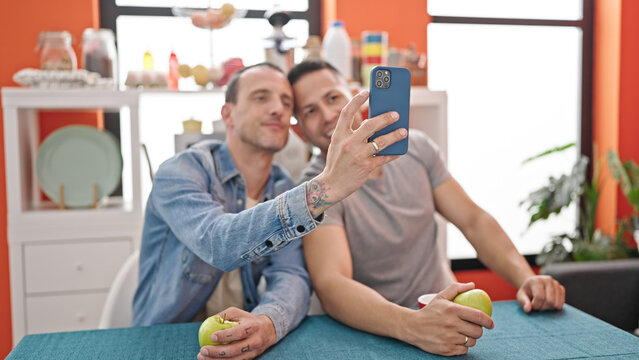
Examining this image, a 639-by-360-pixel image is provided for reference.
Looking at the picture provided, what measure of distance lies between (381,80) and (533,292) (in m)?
0.71

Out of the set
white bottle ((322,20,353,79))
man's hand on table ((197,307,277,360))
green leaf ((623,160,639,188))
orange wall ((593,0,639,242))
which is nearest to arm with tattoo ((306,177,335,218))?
man's hand on table ((197,307,277,360))

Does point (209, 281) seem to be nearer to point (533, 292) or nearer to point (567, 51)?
point (533, 292)

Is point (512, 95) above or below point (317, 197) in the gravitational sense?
above

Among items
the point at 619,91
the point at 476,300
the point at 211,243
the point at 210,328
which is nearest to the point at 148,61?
the point at 211,243

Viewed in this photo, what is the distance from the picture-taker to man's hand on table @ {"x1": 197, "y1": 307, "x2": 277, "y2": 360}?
109 cm

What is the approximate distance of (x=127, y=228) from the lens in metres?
2.47

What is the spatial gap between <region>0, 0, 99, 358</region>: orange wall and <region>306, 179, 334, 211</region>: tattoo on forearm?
2.21m

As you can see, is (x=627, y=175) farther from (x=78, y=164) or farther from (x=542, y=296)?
(x=78, y=164)

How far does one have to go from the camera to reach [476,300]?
116 cm

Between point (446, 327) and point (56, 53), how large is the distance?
7.02 ft

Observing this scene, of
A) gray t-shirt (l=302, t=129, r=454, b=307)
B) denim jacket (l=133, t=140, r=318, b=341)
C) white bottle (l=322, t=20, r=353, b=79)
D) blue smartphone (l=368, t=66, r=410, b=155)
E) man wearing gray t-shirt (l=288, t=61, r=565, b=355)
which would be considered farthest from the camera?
white bottle (l=322, t=20, r=353, b=79)

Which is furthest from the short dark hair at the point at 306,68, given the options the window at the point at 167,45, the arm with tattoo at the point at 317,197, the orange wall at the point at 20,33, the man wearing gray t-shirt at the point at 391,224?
the orange wall at the point at 20,33

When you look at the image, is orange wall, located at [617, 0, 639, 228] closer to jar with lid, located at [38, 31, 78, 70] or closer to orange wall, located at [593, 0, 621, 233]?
orange wall, located at [593, 0, 621, 233]

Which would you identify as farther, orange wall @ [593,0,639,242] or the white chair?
orange wall @ [593,0,639,242]
